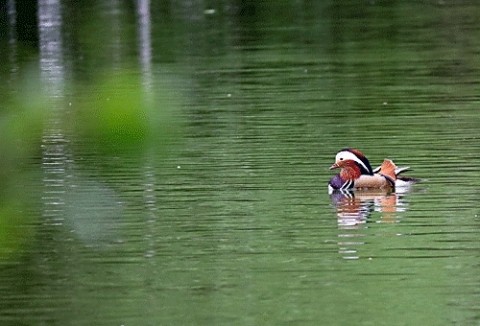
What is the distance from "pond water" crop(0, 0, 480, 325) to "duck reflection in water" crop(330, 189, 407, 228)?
20mm

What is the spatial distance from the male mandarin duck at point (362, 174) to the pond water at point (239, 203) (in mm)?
107

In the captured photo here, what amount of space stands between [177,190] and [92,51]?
1151 cm

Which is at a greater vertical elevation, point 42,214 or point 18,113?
point 18,113

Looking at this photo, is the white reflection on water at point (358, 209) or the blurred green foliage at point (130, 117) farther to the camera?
the white reflection on water at point (358, 209)

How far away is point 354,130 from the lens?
578 inches

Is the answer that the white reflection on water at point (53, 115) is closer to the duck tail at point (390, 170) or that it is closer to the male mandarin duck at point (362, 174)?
the male mandarin duck at point (362, 174)

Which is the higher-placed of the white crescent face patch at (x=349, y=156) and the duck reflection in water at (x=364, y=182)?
the white crescent face patch at (x=349, y=156)

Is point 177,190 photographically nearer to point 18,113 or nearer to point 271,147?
point 271,147

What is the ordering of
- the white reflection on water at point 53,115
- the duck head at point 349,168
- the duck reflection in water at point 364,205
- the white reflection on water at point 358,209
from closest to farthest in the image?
the white reflection on water at point 53,115 < the white reflection on water at point 358,209 < the duck reflection in water at point 364,205 < the duck head at point 349,168

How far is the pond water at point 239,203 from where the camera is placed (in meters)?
3.50

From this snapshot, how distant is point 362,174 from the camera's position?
11586 millimetres

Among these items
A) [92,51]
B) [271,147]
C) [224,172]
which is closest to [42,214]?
[224,172]

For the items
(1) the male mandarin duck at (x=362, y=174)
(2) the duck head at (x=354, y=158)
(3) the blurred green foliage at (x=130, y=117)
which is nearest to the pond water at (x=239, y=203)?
(3) the blurred green foliage at (x=130, y=117)

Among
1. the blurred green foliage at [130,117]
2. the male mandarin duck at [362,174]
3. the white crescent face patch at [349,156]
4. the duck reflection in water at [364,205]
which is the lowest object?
the duck reflection in water at [364,205]
